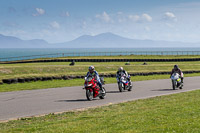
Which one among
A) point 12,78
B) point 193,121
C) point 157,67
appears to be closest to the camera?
point 193,121

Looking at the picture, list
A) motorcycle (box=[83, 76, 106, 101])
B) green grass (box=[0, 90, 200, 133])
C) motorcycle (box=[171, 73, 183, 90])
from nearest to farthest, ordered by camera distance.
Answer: green grass (box=[0, 90, 200, 133])
motorcycle (box=[83, 76, 106, 101])
motorcycle (box=[171, 73, 183, 90])

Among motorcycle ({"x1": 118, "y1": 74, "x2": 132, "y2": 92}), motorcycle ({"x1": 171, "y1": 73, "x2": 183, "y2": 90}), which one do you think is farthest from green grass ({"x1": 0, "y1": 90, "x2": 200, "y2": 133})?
motorcycle ({"x1": 171, "y1": 73, "x2": 183, "y2": 90})

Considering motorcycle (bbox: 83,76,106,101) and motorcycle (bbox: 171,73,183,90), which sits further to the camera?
motorcycle (bbox: 171,73,183,90)

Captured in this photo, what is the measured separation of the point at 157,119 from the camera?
948 centimetres

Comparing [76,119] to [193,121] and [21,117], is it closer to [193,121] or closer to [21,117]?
[21,117]

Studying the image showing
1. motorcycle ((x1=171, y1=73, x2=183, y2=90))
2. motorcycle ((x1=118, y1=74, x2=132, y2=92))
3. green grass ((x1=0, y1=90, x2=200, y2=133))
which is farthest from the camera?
motorcycle ((x1=171, y1=73, x2=183, y2=90))

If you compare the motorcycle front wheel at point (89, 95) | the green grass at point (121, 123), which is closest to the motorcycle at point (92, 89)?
the motorcycle front wheel at point (89, 95)

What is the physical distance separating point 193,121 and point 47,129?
391 centimetres

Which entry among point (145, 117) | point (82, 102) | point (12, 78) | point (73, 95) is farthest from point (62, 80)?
point (145, 117)

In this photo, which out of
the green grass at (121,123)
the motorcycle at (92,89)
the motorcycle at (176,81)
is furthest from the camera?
the motorcycle at (176,81)

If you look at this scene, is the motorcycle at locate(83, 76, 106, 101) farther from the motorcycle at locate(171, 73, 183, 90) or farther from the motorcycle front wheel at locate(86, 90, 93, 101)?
the motorcycle at locate(171, 73, 183, 90)

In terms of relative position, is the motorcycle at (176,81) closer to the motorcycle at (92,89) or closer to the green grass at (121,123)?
the motorcycle at (92,89)

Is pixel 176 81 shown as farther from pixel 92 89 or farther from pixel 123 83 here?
pixel 92 89

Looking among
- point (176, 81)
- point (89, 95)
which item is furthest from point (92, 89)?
point (176, 81)
